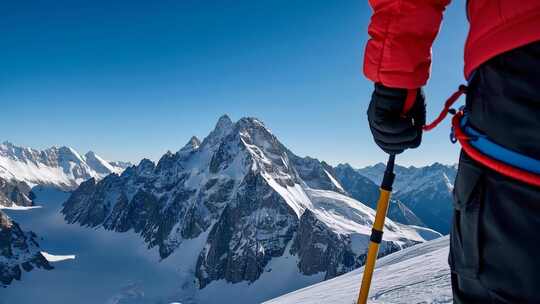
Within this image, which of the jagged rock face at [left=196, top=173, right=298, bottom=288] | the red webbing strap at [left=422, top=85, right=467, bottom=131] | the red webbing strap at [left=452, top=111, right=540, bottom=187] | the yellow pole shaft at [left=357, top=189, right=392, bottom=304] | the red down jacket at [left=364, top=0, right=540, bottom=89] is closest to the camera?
the red webbing strap at [left=452, top=111, right=540, bottom=187]

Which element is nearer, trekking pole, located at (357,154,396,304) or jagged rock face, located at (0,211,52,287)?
trekking pole, located at (357,154,396,304)

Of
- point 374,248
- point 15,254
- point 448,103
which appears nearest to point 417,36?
point 448,103

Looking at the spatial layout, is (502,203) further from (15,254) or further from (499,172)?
(15,254)

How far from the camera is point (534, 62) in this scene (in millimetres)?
1600

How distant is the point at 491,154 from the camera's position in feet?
5.65

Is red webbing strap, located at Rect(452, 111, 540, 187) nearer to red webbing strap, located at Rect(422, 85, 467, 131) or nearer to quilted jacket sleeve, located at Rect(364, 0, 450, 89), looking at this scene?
red webbing strap, located at Rect(422, 85, 467, 131)

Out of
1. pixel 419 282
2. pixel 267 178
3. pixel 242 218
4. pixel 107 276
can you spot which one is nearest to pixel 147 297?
pixel 107 276

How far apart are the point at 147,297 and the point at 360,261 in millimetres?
77682

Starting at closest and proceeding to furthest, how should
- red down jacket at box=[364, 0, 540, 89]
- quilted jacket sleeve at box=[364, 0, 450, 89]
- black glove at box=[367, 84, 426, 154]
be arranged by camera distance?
red down jacket at box=[364, 0, 540, 89]
quilted jacket sleeve at box=[364, 0, 450, 89]
black glove at box=[367, 84, 426, 154]

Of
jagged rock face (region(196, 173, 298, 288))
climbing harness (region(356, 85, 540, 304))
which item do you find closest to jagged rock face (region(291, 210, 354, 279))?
jagged rock face (region(196, 173, 298, 288))

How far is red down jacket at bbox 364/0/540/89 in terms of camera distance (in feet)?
5.95

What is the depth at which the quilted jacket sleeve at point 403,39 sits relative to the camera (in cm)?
248

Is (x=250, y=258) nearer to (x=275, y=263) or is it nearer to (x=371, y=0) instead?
(x=275, y=263)

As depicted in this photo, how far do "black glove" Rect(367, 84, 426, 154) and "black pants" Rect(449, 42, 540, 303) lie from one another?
0.88 metres
